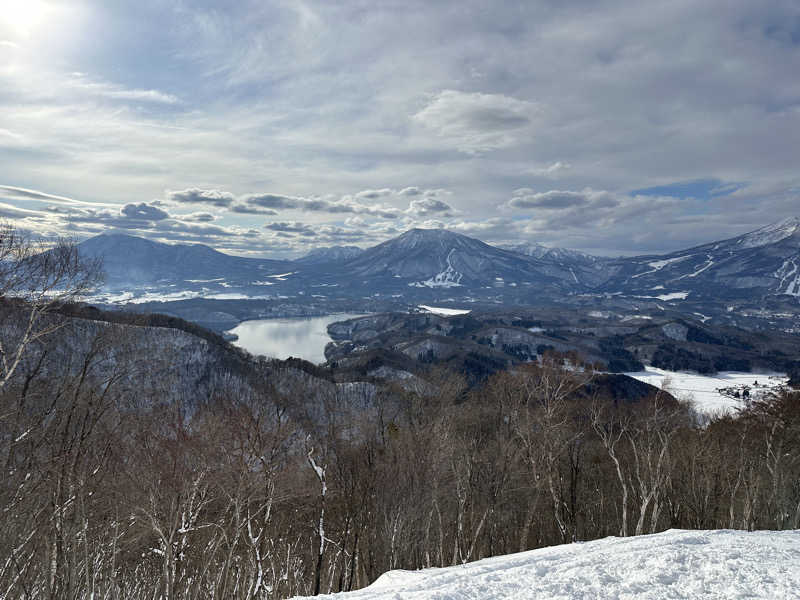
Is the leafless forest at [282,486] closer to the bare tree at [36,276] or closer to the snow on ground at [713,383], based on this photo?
→ the bare tree at [36,276]

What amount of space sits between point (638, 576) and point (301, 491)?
2434 cm

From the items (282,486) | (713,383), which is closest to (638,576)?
(282,486)

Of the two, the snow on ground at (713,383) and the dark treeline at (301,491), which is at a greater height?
the dark treeline at (301,491)

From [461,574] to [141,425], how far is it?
2330 centimetres

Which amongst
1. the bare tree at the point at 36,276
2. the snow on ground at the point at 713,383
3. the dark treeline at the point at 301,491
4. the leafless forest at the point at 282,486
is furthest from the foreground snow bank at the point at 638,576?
the snow on ground at the point at 713,383

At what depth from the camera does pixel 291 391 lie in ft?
319

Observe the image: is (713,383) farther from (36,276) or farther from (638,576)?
(36,276)

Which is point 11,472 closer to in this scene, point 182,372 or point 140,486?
point 140,486

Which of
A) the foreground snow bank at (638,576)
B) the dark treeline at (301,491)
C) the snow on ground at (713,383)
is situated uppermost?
the foreground snow bank at (638,576)

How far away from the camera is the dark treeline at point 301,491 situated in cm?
1526

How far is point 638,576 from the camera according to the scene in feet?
28.3

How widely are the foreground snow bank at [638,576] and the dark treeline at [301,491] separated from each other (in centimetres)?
901

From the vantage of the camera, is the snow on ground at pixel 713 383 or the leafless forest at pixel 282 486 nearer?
the leafless forest at pixel 282 486

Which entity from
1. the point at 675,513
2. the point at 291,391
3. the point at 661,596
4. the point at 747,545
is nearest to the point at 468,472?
the point at 675,513
